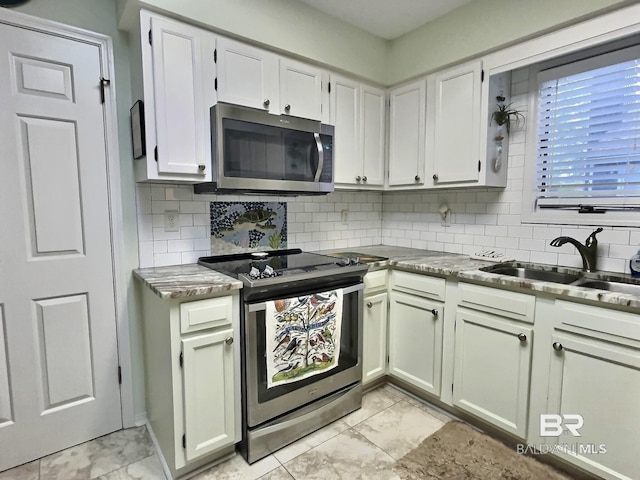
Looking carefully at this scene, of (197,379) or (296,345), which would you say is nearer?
(197,379)

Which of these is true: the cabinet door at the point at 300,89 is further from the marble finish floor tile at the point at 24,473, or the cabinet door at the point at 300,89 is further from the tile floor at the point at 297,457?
the marble finish floor tile at the point at 24,473

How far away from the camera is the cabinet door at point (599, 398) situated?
4.69 ft

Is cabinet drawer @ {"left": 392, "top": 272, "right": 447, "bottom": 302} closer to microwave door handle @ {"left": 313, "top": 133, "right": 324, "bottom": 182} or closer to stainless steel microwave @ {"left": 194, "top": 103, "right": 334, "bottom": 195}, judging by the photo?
stainless steel microwave @ {"left": 194, "top": 103, "right": 334, "bottom": 195}

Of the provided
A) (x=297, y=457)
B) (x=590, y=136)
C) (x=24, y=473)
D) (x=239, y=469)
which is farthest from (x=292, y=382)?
(x=590, y=136)

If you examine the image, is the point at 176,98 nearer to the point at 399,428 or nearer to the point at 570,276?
the point at 399,428

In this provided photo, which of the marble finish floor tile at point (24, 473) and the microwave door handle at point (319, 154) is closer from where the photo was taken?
the marble finish floor tile at point (24, 473)

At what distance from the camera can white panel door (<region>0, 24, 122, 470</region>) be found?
1.66 m

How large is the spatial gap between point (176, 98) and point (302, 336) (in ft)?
4.54

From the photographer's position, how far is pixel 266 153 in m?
1.95

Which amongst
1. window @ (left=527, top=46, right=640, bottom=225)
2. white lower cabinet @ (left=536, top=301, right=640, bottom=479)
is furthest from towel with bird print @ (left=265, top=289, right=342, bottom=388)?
window @ (left=527, top=46, right=640, bottom=225)

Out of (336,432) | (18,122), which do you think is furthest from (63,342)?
(336,432)

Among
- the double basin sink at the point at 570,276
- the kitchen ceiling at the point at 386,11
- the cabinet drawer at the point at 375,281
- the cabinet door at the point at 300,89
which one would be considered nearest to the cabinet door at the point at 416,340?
the cabinet drawer at the point at 375,281

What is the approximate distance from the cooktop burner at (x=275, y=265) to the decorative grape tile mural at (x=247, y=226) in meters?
0.07

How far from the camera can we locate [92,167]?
6.07 ft
